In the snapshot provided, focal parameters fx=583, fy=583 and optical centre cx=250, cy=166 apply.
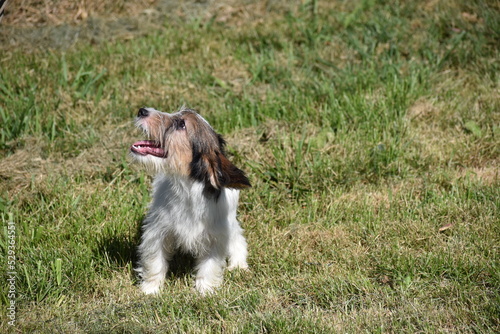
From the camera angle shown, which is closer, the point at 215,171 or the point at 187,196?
the point at 215,171

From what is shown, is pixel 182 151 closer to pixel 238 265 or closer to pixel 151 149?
pixel 151 149

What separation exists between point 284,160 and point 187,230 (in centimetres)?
165

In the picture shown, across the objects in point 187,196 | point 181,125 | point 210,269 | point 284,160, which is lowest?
point 210,269

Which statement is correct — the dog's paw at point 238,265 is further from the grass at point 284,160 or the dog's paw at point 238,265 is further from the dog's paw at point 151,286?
the dog's paw at point 151,286

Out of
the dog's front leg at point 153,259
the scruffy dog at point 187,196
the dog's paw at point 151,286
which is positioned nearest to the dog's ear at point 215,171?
the scruffy dog at point 187,196

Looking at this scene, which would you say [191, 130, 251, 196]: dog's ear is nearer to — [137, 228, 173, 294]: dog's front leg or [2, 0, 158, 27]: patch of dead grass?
[137, 228, 173, 294]: dog's front leg

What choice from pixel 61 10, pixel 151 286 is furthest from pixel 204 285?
pixel 61 10

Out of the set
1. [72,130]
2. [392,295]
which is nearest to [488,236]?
[392,295]

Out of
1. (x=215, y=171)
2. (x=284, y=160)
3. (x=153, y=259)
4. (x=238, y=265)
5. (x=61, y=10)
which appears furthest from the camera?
(x=61, y=10)

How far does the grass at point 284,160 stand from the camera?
415 cm

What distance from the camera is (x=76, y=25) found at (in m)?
7.69

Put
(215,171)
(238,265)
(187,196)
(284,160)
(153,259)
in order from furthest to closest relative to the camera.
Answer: (284,160)
(238,265)
(153,259)
(187,196)
(215,171)

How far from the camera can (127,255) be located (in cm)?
484

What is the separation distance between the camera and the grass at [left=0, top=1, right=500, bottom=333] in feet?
13.6
